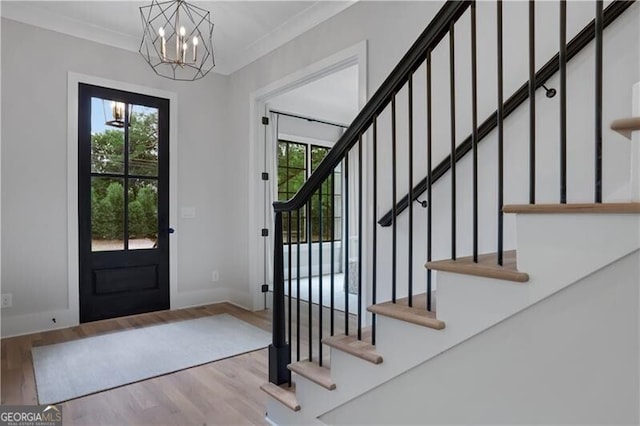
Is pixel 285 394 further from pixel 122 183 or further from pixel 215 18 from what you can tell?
pixel 215 18

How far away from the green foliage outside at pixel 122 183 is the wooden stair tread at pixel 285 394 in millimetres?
2705

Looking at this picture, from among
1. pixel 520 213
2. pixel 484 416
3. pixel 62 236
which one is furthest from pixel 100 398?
pixel 520 213

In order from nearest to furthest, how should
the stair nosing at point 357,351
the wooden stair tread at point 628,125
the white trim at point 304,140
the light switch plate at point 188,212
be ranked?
the wooden stair tread at point 628,125 → the stair nosing at point 357,351 → the light switch plate at point 188,212 → the white trim at point 304,140

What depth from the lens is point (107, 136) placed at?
384 cm

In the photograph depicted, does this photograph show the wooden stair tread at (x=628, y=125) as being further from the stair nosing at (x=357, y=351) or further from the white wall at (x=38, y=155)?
the white wall at (x=38, y=155)

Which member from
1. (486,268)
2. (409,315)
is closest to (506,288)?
(486,268)

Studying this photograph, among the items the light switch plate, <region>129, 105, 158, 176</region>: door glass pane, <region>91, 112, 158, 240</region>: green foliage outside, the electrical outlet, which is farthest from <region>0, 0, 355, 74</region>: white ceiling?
the electrical outlet

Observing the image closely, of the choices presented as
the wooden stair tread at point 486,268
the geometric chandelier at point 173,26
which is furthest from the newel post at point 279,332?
the geometric chandelier at point 173,26

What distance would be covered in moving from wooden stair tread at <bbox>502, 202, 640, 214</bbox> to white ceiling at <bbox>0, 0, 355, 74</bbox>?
262 centimetres

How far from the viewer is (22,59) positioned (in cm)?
338

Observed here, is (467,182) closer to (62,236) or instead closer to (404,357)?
(404,357)

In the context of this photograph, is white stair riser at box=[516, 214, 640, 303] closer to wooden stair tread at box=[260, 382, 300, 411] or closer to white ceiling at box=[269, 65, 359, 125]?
wooden stair tread at box=[260, 382, 300, 411]

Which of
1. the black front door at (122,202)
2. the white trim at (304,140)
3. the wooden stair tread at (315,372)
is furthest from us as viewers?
the white trim at (304,140)

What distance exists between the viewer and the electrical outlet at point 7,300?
329 cm
